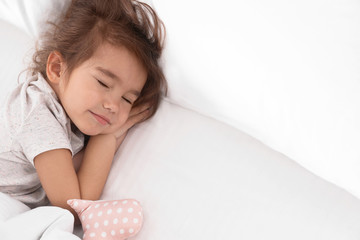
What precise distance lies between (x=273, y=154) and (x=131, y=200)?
330 mm

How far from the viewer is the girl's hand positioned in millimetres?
987

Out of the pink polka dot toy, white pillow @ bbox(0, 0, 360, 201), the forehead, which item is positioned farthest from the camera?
the forehead

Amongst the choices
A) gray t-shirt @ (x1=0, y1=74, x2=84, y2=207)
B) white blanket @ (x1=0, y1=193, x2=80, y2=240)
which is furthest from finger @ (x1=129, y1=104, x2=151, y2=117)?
white blanket @ (x1=0, y1=193, x2=80, y2=240)

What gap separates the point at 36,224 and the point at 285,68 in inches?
21.3

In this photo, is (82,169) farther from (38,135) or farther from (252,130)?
(252,130)

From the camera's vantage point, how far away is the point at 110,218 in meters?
0.80

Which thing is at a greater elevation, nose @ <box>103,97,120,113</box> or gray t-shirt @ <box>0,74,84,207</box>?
nose @ <box>103,97,120,113</box>

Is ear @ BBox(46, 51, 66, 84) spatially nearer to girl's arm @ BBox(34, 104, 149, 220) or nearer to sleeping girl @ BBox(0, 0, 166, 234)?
sleeping girl @ BBox(0, 0, 166, 234)

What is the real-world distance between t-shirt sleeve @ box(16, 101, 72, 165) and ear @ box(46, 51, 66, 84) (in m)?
0.10

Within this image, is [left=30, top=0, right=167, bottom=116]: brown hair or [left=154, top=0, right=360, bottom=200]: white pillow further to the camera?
[left=30, top=0, right=167, bottom=116]: brown hair

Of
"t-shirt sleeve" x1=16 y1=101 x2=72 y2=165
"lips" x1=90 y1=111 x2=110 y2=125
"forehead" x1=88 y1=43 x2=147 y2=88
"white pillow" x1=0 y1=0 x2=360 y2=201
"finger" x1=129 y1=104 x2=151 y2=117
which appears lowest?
"t-shirt sleeve" x1=16 y1=101 x2=72 y2=165

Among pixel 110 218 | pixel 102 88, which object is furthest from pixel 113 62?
pixel 110 218

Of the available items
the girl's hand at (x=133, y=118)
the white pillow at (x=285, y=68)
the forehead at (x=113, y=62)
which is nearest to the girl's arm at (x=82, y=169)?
the girl's hand at (x=133, y=118)

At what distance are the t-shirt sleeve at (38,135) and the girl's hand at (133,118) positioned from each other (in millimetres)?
147
